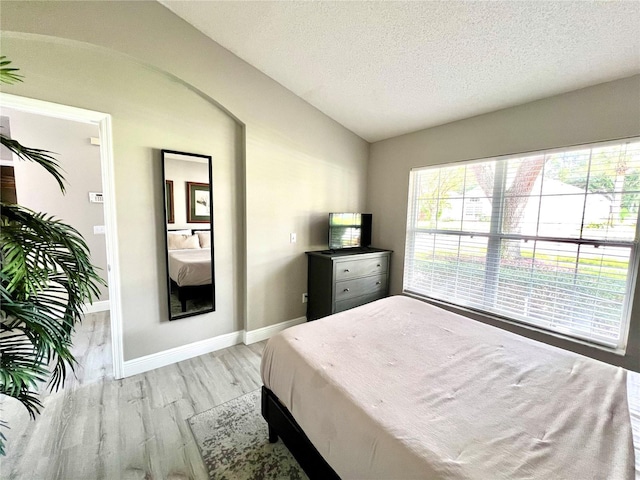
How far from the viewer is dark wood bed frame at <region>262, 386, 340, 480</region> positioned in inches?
46.3

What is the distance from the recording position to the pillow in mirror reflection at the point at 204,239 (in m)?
2.51

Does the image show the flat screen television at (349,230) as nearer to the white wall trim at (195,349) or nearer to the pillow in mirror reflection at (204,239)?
the white wall trim at (195,349)

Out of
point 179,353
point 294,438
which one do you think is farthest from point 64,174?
point 294,438

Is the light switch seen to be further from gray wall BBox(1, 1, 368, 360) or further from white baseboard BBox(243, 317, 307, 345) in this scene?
white baseboard BBox(243, 317, 307, 345)

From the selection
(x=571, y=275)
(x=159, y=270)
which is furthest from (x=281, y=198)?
(x=571, y=275)

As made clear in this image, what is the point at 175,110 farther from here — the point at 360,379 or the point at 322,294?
the point at 360,379

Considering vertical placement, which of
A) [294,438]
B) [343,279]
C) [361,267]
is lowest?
[294,438]

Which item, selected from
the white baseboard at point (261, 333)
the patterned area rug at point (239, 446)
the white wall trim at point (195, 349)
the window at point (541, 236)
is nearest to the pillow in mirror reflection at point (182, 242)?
the white wall trim at point (195, 349)

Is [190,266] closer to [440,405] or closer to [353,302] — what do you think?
[353,302]

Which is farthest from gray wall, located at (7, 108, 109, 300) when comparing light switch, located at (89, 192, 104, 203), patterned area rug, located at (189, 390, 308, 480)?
patterned area rug, located at (189, 390, 308, 480)

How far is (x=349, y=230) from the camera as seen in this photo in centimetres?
330

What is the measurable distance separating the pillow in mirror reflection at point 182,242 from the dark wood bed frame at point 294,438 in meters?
1.49

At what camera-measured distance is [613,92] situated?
6.22 ft

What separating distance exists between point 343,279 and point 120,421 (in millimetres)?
2128
